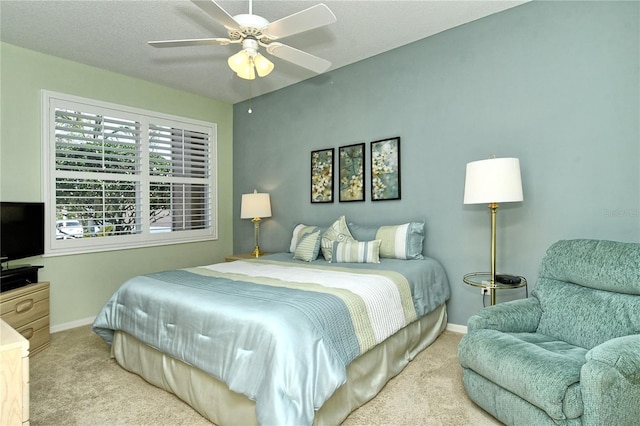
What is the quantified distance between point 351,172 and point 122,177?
2.63 meters

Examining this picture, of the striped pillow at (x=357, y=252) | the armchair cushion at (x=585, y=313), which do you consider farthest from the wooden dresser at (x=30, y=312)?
the armchair cushion at (x=585, y=313)

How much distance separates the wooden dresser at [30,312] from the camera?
2.77 meters

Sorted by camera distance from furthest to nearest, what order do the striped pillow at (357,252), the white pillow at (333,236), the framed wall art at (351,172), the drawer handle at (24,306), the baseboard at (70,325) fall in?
the framed wall art at (351,172) < the baseboard at (70,325) < the white pillow at (333,236) < the striped pillow at (357,252) < the drawer handle at (24,306)

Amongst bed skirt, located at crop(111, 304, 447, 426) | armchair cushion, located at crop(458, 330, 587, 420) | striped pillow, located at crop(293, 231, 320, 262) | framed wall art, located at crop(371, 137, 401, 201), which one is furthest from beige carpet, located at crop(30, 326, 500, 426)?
framed wall art, located at crop(371, 137, 401, 201)

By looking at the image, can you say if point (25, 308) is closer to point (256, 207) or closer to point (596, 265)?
point (256, 207)

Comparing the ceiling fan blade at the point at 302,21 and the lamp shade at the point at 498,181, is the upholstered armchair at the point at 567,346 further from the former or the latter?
the ceiling fan blade at the point at 302,21

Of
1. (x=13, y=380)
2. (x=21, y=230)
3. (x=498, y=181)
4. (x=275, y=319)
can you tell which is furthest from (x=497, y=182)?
(x=21, y=230)

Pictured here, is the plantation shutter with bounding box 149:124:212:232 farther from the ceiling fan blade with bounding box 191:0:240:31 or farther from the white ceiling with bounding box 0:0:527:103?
the ceiling fan blade with bounding box 191:0:240:31

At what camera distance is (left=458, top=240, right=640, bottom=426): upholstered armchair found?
4.85 ft

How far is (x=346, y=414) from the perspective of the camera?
77.7 inches

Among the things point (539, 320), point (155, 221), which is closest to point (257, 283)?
point (539, 320)

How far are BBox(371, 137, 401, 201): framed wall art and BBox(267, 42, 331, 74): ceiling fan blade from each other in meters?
1.26

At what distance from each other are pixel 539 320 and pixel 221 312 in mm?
1974

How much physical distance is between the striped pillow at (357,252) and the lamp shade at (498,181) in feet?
3.30
